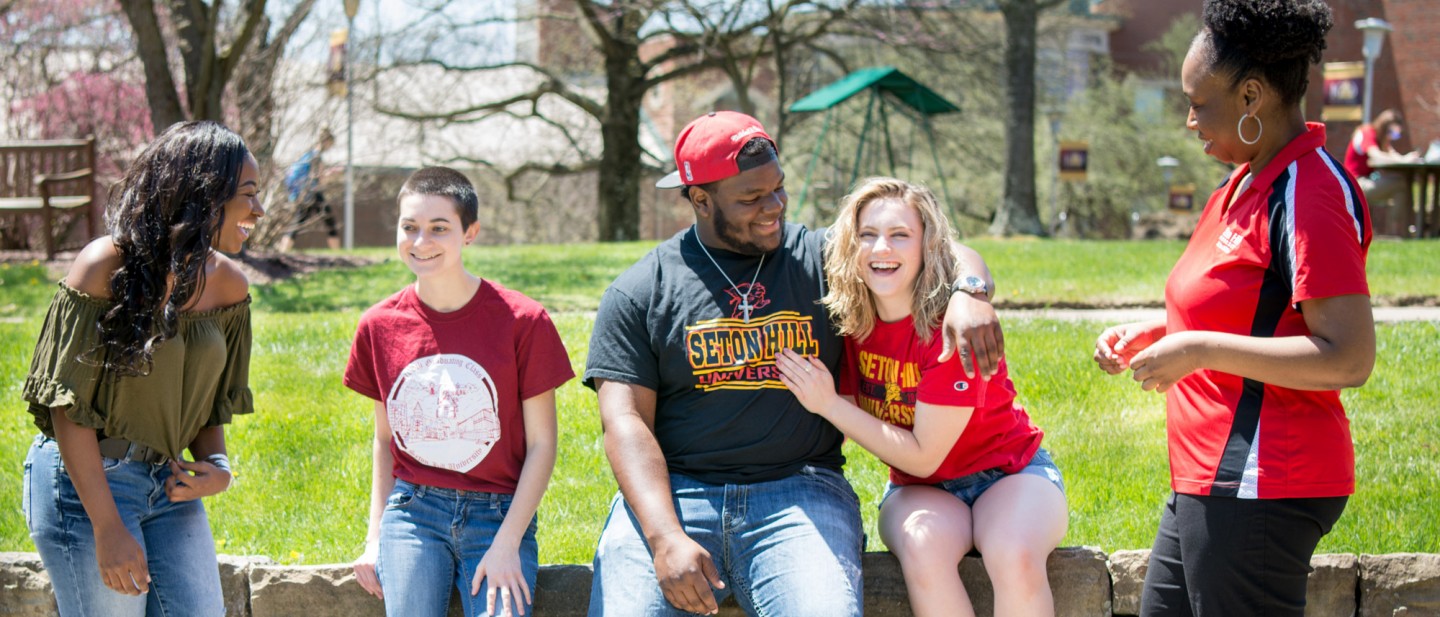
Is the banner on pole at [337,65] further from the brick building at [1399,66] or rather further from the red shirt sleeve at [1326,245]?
the brick building at [1399,66]

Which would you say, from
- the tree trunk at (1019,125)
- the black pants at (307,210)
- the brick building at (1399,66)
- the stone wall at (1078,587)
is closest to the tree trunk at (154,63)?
the black pants at (307,210)

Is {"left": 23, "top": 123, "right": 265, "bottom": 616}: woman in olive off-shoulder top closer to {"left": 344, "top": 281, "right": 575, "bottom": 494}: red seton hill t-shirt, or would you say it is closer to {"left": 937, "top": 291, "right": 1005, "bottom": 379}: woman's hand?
{"left": 344, "top": 281, "right": 575, "bottom": 494}: red seton hill t-shirt

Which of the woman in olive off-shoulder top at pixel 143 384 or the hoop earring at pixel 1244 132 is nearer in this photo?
the hoop earring at pixel 1244 132

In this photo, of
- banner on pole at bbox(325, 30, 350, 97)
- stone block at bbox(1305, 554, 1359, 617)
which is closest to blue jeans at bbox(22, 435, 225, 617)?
stone block at bbox(1305, 554, 1359, 617)

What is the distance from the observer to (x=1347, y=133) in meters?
36.2

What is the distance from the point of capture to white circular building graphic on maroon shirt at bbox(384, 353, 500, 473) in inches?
130

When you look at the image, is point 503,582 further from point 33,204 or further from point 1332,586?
point 33,204

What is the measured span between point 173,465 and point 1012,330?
194 inches

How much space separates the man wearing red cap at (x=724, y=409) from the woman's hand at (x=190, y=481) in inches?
39.8

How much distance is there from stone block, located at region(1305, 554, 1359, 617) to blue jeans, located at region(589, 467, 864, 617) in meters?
1.36

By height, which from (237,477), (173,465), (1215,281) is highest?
(1215,281)

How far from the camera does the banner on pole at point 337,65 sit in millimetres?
13938

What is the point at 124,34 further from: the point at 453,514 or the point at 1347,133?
the point at 1347,133

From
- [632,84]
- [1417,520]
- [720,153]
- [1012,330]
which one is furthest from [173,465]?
[632,84]
